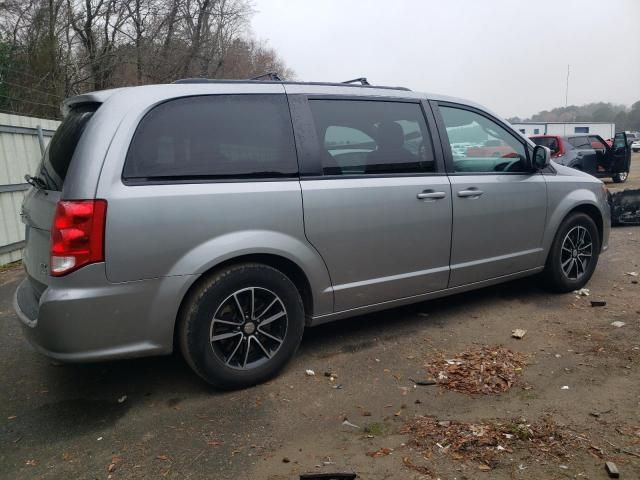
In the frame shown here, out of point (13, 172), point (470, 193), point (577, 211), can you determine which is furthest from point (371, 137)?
point (13, 172)

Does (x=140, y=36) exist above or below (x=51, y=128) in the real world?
above

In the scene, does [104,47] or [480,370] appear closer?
[480,370]

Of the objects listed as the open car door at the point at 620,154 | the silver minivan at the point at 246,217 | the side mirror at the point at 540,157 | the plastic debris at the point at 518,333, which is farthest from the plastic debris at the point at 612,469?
the open car door at the point at 620,154

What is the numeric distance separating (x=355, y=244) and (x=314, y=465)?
4.84ft

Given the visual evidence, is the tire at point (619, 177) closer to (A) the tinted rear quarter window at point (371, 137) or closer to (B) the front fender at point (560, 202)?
(B) the front fender at point (560, 202)

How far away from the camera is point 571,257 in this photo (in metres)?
4.79

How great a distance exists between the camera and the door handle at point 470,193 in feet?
12.8

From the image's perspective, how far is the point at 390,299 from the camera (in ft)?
12.2

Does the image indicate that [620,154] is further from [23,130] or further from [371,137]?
[23,130]

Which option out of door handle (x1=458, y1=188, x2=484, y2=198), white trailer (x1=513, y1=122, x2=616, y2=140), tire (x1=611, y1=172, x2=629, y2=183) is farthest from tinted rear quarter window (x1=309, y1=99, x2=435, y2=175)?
white trailer (x1=513, y1=122, x2=616, y2=140)

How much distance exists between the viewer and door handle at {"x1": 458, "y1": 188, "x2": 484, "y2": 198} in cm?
389

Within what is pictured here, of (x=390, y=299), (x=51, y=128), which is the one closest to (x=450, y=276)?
(x=390, y=299)

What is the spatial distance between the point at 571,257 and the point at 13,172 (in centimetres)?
701

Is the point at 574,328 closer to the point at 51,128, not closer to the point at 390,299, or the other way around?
the point at 390,299
